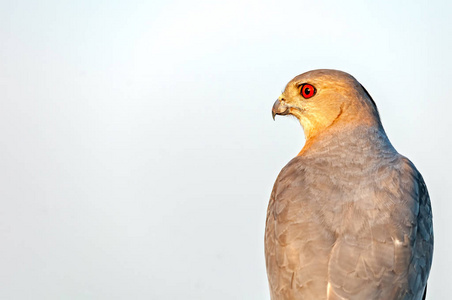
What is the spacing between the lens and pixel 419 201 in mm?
7340

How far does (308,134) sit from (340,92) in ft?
1.86

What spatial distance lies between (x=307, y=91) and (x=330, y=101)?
11.6 inches

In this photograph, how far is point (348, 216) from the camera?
682 centimetres

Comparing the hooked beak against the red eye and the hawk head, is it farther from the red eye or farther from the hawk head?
the red eye

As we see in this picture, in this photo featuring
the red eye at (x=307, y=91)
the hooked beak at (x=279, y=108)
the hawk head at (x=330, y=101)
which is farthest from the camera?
the hooked beak at (x=279, y=108)

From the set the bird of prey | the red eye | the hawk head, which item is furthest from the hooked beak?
the bird of prey

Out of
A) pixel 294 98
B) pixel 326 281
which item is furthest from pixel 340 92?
pixel 326 281

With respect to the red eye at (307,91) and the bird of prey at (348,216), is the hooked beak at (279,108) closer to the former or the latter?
the red eye at (307,91)

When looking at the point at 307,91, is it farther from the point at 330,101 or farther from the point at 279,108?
the point at 279,108

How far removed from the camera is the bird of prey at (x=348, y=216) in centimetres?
661

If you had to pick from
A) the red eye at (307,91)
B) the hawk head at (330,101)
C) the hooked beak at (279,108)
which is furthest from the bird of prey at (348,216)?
the hooked beak at (279,108)

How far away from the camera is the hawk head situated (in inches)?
320

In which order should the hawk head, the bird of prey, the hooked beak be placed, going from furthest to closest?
the hooked beak
the hawk head
the bird of prey

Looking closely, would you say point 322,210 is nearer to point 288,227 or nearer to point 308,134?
point 288,227
